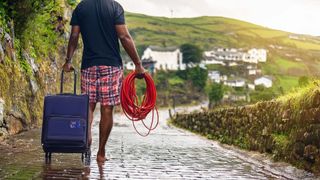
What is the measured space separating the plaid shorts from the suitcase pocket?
572 millimetres

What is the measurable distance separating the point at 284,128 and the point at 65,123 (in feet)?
12.9

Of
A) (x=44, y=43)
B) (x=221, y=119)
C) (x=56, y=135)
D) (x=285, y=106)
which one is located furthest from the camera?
(x=44, y=43)

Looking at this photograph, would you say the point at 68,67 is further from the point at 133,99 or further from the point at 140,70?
the point at 133,99

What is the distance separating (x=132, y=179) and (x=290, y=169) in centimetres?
269

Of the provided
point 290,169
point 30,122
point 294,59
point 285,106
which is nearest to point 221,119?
point 30,122

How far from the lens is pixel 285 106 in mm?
9117

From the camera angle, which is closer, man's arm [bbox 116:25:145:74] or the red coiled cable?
man's arm [bbox 116:25:145:74]

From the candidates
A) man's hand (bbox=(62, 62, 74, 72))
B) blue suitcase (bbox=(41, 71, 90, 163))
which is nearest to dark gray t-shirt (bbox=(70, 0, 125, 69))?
man's hand (bbox=(62, 62, 74, 72))

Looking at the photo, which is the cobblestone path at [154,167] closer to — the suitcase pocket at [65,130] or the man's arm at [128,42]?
the suitcase pocket at [65,130]

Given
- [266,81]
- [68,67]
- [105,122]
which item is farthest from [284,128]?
[266,81]

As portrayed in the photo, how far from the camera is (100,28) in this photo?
7.17 meters

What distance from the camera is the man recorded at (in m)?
7.12

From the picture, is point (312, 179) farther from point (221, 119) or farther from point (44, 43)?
point (44, 43)

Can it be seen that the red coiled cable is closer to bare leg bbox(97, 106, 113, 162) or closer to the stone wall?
bare leg bbox(97, 106, 113, 162)
